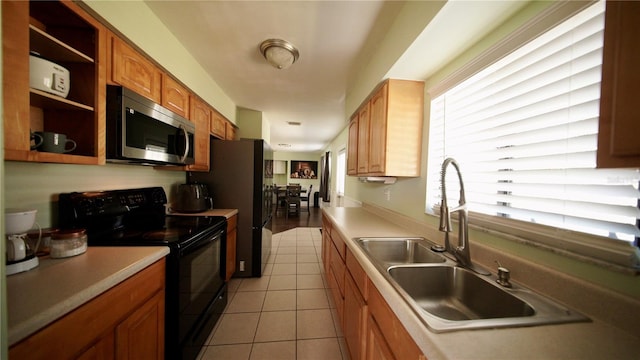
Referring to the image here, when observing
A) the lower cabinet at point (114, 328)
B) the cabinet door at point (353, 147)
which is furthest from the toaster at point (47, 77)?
the cabinet door at point (353, 147)

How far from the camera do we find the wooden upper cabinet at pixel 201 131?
205cm

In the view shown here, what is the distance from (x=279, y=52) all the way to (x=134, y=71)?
105 centimetres

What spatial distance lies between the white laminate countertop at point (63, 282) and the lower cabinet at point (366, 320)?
111 centimetres

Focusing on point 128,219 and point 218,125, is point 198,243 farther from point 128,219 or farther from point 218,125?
point 218,125

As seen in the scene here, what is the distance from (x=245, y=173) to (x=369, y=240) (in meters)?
1.73

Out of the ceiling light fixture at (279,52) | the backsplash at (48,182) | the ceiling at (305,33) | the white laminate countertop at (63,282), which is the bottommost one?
the white laminate countertop at (63,282)

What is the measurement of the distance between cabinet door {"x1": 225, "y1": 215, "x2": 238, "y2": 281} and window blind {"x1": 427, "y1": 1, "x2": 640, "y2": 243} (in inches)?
88.3

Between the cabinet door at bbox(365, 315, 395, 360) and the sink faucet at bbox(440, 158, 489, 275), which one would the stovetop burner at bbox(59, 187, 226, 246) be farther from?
the sink faucet at bbox(440, 158, 489, 275)

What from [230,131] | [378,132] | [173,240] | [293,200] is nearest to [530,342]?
[378,132]

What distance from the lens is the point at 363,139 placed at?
2217mm

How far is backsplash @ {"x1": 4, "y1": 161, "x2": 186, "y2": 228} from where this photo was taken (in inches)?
38.2

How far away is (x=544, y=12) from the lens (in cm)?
82

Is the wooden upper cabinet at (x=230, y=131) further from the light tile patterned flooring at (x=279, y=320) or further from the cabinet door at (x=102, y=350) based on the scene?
the cabinet door at (x=102, y=350)

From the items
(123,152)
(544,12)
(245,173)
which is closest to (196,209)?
(245,173)
